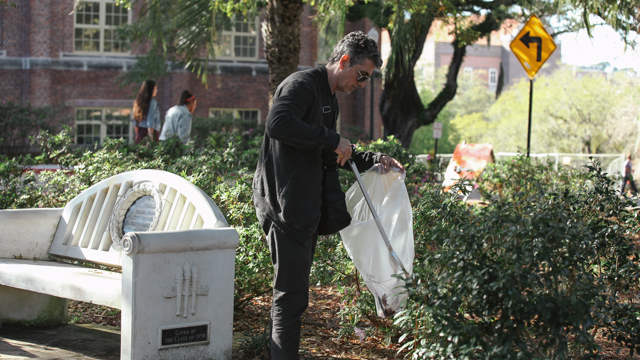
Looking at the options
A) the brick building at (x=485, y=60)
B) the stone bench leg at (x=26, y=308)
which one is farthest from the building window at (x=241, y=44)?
the brick building at (x=485, y=60)

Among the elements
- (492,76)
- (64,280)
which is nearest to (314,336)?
(64,280)

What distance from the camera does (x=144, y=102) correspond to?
28.5ft

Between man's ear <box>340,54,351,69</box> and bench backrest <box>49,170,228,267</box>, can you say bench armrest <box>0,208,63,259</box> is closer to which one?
bench backrest <box>49,170,228,267</box>

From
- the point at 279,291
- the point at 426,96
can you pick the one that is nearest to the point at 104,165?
the point at 279,291

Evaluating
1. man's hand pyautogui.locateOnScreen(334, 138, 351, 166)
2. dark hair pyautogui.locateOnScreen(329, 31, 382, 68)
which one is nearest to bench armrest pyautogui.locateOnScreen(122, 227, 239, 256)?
man's hand pyautogui.locateOnScreen(334, 138, 351, 166)

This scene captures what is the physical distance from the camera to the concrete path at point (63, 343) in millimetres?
3558

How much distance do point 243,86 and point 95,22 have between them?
645cm

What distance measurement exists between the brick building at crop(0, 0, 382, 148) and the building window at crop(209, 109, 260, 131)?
51mm

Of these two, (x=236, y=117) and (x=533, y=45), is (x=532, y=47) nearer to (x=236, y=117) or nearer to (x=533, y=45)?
(x=533, y=45)

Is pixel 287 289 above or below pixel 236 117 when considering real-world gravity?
below

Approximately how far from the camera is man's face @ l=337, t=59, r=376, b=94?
3.09 m

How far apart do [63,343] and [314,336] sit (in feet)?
5.20

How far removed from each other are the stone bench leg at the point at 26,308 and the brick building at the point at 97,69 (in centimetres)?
1943

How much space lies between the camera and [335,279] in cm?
391
